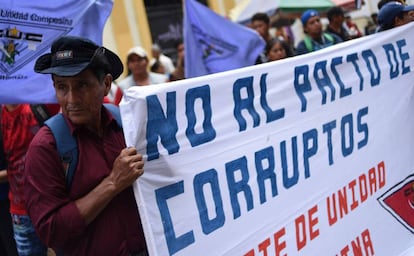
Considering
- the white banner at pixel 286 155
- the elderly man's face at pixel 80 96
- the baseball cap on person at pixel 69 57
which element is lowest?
the white banner at pixel 286 155

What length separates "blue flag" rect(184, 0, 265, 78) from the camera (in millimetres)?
4828

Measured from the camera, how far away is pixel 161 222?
1.91m

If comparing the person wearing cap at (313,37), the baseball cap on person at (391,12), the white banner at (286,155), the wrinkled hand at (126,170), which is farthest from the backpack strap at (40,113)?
the person wearing cap at (313,37)

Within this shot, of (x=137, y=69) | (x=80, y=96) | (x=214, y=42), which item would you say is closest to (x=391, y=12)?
(x=214, y=42)

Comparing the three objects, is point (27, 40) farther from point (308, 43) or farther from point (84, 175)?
point (308, 43)

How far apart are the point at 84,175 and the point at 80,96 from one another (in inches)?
11.6

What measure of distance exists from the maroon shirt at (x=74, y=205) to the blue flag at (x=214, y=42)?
9.39 ft

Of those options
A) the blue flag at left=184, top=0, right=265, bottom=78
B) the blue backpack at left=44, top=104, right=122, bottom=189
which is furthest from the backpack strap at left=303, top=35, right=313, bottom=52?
the blue backpack at left=44, top=104, right=122, bottom=189

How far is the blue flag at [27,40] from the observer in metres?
2.76

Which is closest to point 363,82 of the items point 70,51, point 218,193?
point 218,193

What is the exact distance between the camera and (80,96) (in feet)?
6.37

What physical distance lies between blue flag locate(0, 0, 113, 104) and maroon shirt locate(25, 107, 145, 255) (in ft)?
3.23

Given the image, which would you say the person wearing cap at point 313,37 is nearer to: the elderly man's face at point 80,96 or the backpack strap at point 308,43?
the backpack strap at point 308,43

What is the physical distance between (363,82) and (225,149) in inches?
50.0
